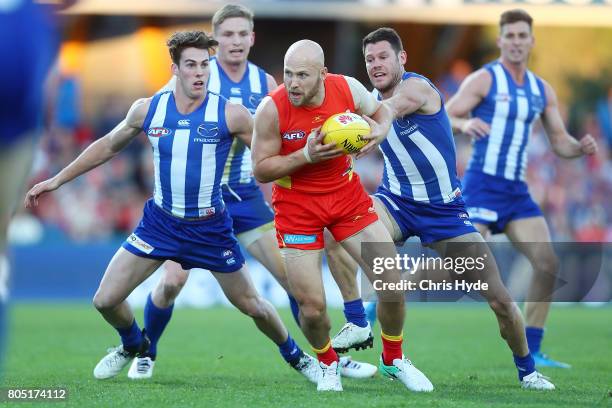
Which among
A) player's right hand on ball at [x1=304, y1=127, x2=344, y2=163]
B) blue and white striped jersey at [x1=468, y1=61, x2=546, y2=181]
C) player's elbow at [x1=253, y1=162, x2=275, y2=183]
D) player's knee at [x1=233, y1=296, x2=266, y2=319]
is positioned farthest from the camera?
blue and white striped jersey at [x1=468, y1=61, x2=546, y2=181]

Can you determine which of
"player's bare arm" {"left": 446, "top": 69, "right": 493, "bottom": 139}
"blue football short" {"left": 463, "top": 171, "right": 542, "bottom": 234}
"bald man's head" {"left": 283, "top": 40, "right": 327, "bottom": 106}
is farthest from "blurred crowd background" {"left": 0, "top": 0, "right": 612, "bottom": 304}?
"bald man's head" {"left": 283, "top": 40, "right": 327, "bottom": 106}

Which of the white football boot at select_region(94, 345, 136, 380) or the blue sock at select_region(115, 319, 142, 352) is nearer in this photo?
the blue sock at select_region(115, 319, 142, 352)

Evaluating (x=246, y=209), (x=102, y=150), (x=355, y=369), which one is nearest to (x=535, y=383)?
(x=355, y=369)

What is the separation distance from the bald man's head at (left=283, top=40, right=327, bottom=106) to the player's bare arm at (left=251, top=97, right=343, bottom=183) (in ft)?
0.65

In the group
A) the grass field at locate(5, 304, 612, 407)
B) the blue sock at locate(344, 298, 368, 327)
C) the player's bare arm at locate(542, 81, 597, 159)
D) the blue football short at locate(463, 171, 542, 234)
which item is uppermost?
the player's bare arm at locate(542, 81, 597, 159)

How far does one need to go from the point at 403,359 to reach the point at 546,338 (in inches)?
180

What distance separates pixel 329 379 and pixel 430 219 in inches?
54.2

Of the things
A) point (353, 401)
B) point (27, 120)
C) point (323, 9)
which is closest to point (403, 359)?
point (353, 401)

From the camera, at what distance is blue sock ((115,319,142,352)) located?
7.49m

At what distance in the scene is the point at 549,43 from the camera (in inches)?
981

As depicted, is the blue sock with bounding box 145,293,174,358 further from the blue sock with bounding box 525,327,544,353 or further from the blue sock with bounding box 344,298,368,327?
the blue sock with bounding box 525,327,544,353

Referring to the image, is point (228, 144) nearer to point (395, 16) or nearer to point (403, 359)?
point (403, 359)

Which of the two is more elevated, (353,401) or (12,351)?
(353,401)

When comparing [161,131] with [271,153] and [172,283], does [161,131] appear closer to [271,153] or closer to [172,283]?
[271,153]
